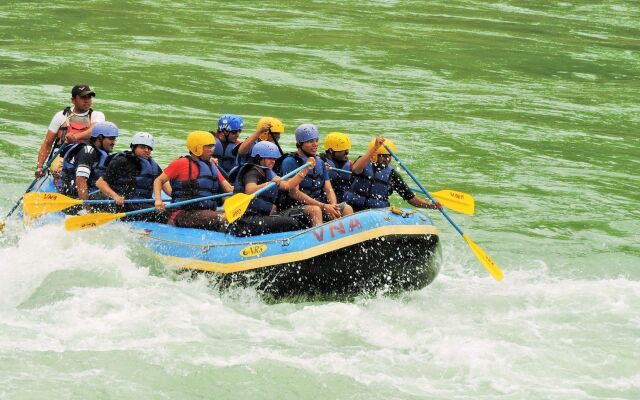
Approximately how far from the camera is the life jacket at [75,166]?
36.8ft

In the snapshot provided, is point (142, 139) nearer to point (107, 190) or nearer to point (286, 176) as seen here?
point (107, 190)

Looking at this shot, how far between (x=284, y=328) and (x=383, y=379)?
1.23 metres

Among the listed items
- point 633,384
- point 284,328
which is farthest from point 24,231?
point 633,384

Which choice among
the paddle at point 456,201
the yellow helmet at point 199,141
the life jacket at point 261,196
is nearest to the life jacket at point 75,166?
the yellow helmet at point 199,141

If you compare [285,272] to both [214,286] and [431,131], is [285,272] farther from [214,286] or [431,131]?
[431,131]

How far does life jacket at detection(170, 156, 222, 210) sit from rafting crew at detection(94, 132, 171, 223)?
365 mm

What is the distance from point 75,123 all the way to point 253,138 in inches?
83.8

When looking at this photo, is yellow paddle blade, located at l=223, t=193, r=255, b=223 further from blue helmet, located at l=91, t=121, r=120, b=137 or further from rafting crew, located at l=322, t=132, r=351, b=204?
blue helmet, located at l=91, t=121, r=120, b=137

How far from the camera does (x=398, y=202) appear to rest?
14812mm

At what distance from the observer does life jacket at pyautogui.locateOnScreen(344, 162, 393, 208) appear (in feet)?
34.0

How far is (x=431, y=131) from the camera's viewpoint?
61.6 feet

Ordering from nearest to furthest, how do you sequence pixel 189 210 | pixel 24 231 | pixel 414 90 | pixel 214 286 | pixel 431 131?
1. pixel 214 286
2. pixel 189 210
3. pixel 24 231
4. pixel 431 131
5. pixel 414 90

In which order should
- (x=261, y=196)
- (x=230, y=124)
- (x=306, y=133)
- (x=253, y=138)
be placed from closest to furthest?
1. (x=261, y=196)
2. (x=306, y=133)
3. (x=253, y=138)
4. (x=230, y=124)

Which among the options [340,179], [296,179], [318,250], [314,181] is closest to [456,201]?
[340,179]
